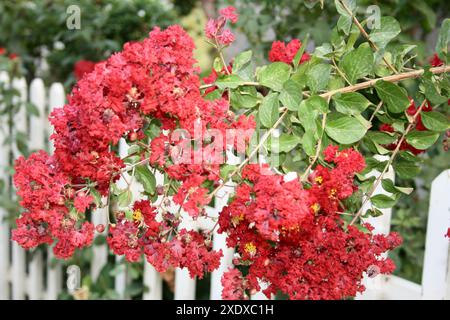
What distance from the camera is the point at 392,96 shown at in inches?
43.4

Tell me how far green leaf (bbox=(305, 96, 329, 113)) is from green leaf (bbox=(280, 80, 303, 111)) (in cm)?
2

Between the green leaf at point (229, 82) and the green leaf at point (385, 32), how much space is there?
10.8 inches

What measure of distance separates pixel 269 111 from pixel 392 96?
22cm

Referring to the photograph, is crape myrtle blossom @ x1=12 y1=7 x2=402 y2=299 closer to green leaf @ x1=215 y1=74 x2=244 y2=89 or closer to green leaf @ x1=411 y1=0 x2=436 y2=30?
green leaf @ x1=215 y1=74 x2=244 y2=89

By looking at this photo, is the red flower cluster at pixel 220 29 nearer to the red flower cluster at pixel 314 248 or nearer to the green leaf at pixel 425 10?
the red flower cluster at pixel 314 248

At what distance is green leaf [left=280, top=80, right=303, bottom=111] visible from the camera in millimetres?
1066

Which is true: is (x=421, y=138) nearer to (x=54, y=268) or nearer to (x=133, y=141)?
(x=133, y=141)

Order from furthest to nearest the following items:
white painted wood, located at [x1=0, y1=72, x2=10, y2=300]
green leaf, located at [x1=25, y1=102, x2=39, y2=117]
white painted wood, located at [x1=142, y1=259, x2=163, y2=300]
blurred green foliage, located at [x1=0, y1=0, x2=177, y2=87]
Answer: blurred green foliage, located at [x1=0, y1=0, x2=177, y2=87], white painted wood, located at [x1=0, y1=72, x2=10, y2=300], green leaf, located at [x1=25, y1=102, x2=39, y2=117], white painted wood, located at [x1=142, y1=259, x2=163, y2=300]

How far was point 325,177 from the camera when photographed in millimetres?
1015

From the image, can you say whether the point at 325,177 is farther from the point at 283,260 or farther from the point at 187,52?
the point at 187,52

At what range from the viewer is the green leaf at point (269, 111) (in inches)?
42.2

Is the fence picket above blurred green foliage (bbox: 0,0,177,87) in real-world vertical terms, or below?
below

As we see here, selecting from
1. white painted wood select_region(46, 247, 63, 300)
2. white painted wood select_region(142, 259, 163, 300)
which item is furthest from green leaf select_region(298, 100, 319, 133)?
white painted wood select_region(46, 247, 63, 300)
